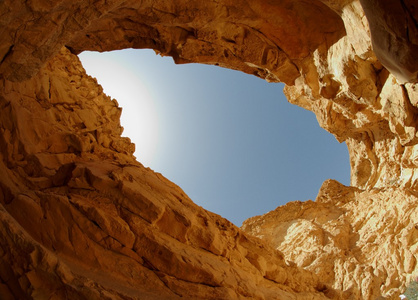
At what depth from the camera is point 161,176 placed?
12727 mm

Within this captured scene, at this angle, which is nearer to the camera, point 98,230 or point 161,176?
point 98,230

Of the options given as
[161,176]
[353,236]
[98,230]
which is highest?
[353,236]

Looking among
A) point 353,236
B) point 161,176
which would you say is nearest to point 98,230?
point 161,176

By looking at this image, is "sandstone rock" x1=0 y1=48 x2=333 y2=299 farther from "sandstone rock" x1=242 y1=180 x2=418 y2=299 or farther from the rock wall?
"sandstone rock" x1=242 y1=180 x2=418 y2=299

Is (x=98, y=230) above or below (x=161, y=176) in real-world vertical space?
below

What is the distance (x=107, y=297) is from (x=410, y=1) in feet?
26.6

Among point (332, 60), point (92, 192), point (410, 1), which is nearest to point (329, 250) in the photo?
point (332, 60)

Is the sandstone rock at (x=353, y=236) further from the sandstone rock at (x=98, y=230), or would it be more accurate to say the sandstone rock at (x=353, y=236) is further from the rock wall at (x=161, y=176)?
the sandstone rock at (x=98, y=230)

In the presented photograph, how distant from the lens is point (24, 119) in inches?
443

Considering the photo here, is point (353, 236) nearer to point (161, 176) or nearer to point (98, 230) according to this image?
point (161, 176)

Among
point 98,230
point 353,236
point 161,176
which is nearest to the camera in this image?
point 98,230

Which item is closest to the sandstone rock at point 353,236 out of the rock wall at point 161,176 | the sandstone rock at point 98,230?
the rock wall at point 161,176

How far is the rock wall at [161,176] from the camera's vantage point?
7.45 m

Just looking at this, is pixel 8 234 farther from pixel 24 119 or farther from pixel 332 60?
pixel 332 60
